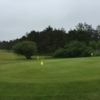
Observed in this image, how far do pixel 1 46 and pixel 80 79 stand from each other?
11199 centimetres

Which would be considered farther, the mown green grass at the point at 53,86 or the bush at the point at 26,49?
the bush at the point at 26,49

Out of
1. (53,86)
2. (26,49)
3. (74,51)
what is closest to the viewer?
(53,86)

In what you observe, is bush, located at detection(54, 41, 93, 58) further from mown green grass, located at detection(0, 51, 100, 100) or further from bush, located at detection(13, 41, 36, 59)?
mown green grass, located at detection(0, 51, 100, 100)

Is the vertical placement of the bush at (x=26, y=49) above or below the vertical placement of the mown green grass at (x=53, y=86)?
above

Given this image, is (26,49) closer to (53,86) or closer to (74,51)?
(74,51)

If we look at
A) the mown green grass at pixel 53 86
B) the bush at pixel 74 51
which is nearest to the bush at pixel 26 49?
the bush at pixel 74 51

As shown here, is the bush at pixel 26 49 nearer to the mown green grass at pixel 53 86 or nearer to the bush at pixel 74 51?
the bush at pixel 74 51

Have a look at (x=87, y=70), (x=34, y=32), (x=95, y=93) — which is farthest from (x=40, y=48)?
(x=95, y=93)

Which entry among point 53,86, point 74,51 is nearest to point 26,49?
point 74,51

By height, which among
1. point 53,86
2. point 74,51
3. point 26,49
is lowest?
point 53,86

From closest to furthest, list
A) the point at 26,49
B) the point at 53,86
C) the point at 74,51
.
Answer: the point at 53,86
the point at 26,49
the point at 74,51

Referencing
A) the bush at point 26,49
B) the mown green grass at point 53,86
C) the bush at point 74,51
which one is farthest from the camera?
the bush at point 26,49

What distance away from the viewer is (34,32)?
116 m

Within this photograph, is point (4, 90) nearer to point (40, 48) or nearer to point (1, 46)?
point (40, 48)
